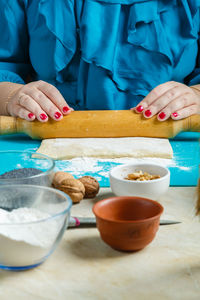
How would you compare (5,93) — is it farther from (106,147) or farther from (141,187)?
(141,187)

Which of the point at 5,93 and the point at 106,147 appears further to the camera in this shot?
the point at 5,93

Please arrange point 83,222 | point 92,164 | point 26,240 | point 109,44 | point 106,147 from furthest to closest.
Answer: point 109,44 < point 106,147 < point 92,164 < point 83,222 < point 26,240

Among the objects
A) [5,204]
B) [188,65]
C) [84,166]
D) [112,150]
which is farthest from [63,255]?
[188,65]

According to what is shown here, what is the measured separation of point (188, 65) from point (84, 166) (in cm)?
75

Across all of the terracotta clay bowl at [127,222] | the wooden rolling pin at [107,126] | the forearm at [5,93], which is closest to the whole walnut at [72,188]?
the terracotta clay bowl at [127,222]

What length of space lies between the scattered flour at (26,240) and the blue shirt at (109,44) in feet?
3.49

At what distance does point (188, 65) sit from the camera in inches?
64.7

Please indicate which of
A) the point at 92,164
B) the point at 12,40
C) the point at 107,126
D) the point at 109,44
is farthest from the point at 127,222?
the point at 12,40

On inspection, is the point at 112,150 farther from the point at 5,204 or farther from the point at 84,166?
the point at 5,204

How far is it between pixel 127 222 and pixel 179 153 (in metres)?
0.70

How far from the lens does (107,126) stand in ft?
4.58

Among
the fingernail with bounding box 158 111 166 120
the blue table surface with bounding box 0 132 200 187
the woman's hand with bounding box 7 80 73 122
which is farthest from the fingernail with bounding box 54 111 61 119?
the fingernail with bounding box 158 111 166 120

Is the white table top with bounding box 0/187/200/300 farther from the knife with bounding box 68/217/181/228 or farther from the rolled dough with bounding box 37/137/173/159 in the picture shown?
the rolled dough with bounding box 37/137/173/159

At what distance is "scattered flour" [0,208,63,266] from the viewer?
0.54m
